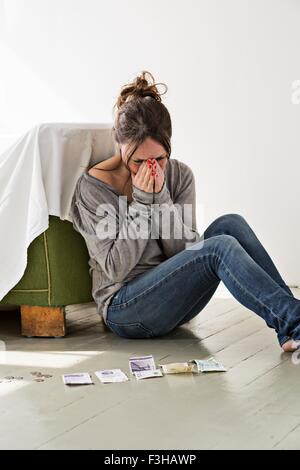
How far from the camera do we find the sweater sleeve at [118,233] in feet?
9.23

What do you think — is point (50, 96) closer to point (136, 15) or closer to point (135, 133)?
point (136, 15)

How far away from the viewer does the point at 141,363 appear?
2623mm

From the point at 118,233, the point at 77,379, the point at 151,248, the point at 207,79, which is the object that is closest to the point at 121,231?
the point at 118,233

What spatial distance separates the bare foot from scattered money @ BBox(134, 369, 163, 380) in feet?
1.49

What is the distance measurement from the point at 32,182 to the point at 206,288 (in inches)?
29.2

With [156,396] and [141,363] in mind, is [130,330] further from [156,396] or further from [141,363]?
[156,396]

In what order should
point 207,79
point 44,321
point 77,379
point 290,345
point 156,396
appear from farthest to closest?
point 207,79 → point 44,321 → point 290,345 → point 77,379 → point 156,396

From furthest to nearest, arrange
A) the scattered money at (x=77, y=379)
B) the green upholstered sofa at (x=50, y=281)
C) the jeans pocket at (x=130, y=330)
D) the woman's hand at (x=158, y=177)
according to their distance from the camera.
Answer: the green upholstered sofa at (x=50, y=281) → the jeans pocket at (x=130, y=330) → the woman's hand at (x=158, y=177) → the scattered money at (x=77, y=379)

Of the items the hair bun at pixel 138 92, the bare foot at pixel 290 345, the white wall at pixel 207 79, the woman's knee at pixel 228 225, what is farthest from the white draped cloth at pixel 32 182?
the white wall at pixel 207 79

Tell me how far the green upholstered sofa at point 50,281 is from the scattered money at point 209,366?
64cm

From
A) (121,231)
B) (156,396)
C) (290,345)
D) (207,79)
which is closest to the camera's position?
(156,396)

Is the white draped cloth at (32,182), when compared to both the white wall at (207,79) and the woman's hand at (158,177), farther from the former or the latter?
the white wall at (207,79)

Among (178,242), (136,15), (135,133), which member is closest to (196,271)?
(178,242)

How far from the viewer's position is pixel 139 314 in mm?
2871
